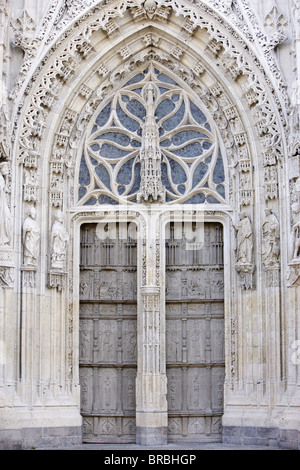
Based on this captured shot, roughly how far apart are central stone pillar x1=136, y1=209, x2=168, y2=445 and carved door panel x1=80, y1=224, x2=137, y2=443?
1.17 ft

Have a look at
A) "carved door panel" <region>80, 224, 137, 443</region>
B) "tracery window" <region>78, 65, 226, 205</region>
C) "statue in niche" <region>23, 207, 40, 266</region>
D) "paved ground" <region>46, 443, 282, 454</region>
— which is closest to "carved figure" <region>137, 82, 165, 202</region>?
→ "tracery window" <region>78, 65, 226, 205</region>

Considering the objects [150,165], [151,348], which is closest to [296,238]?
[150,165]

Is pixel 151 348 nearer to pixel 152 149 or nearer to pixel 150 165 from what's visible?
pixel 150 165

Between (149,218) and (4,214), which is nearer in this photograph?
(4,214)

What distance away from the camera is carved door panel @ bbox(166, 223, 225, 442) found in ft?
56.1

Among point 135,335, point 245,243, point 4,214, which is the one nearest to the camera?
point 4,214

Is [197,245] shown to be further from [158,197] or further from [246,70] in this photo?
[246,70]

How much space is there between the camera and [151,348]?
16938mm

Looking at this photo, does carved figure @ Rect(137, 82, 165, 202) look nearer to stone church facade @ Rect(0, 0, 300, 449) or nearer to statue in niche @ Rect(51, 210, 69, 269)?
stone church facade @ Rect(0, 0, 300, 449)

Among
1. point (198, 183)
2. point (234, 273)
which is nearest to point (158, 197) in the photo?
point (198, 183)

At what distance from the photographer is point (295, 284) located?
16109 mm

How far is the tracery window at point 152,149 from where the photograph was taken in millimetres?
17562

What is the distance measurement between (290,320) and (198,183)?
3.09 metres

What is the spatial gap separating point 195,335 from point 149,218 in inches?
86.7
